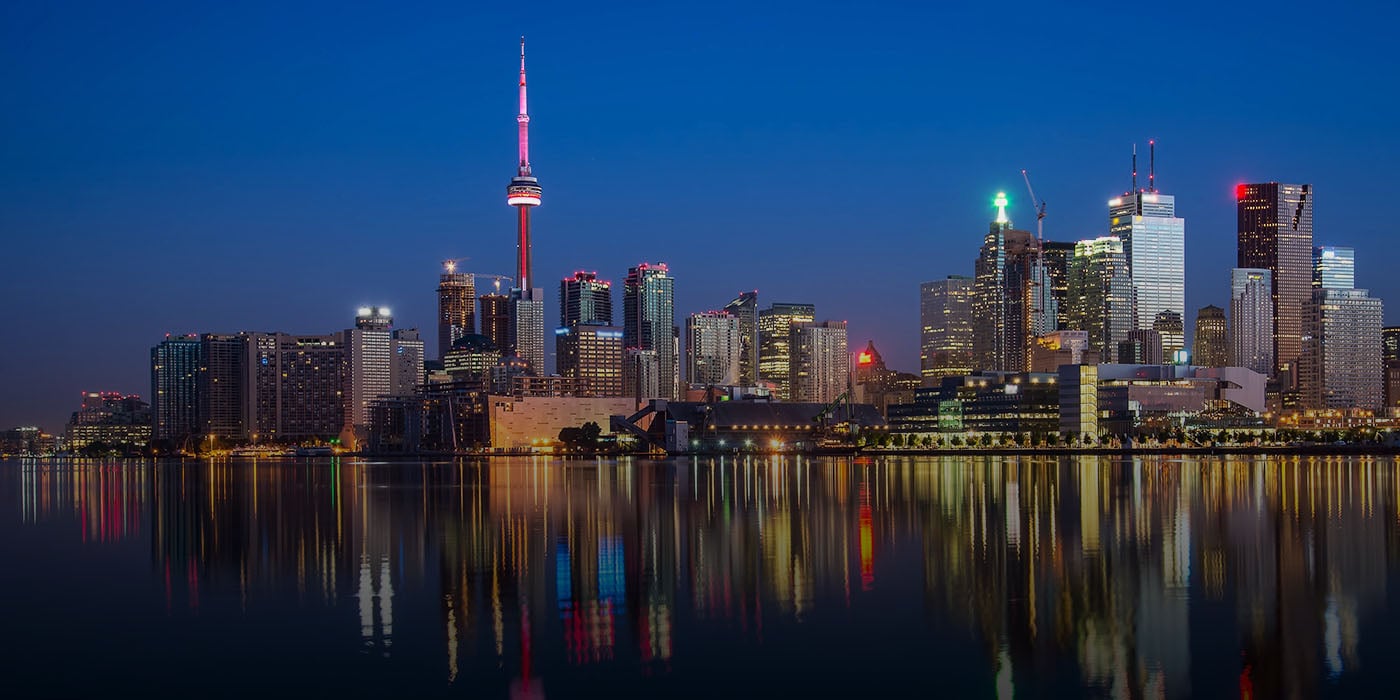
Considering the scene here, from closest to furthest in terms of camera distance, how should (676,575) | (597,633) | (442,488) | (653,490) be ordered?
(597,633) < (676,575) < (653,490) < (442,488)

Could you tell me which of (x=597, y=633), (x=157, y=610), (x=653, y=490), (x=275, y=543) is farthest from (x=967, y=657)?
A: (x=653, y=490)

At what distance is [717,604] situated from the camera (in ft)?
99.7

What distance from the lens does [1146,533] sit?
46.5 meters

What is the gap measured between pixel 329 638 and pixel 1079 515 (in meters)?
37.5

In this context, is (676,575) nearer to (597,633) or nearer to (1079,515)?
(597,633)

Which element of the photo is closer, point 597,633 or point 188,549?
point 597,633

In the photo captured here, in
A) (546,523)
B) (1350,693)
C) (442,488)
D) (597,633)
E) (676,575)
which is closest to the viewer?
(1350,693)

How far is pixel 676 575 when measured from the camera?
3572 centimetres

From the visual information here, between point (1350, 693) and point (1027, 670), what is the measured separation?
5.06 metres

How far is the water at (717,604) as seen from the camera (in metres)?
22.8

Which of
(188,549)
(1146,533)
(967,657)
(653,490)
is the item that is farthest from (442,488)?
(967,657)

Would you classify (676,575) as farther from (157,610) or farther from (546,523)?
(546,523)

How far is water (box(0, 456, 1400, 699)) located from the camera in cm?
2275

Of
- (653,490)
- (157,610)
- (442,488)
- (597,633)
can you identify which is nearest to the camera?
(597,633)
